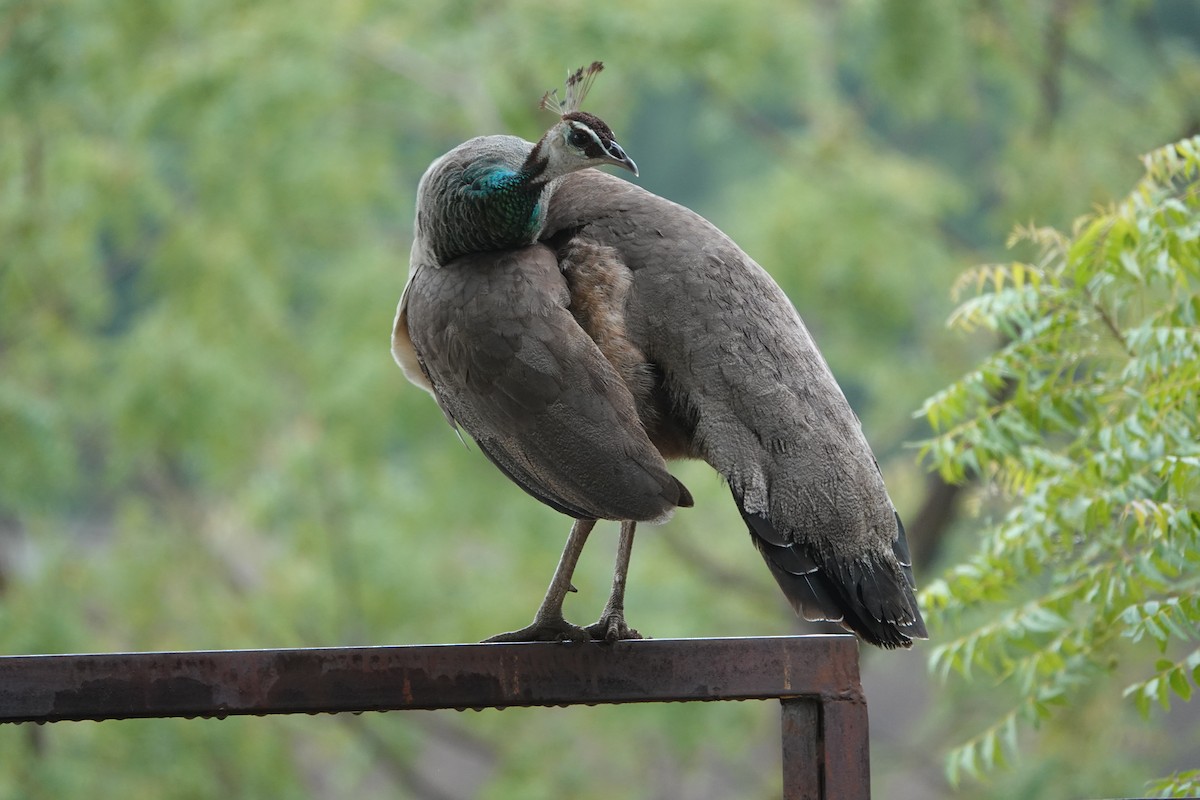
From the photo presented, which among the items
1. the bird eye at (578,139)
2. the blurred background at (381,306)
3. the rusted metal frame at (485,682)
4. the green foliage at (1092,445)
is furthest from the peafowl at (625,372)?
the blurred background at (381,306)

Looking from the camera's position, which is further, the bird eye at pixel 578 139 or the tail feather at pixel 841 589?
the bird eye at pixel 578 139

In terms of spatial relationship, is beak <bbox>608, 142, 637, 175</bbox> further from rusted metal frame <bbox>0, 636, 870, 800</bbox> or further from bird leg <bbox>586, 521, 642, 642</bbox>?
rusted metal frame <bbox>0, 636, 870, 800</bbox>

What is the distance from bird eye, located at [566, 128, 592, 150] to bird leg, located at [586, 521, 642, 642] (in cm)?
74

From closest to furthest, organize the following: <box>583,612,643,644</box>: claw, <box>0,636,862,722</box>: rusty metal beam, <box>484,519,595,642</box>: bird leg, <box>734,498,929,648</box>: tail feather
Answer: <box>0,636,862,722</box>: rusty metal beam → <box>734,498,929,648</box>: tail feather → <box>583,612,643,644</box>: claw → <box>484,519,595,642</box>: bird leg

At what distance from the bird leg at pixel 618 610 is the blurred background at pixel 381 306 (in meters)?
4.32

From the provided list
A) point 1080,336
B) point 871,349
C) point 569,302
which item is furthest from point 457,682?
Result: point 871,349

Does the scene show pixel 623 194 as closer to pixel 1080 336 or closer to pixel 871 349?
pixel 1080 336

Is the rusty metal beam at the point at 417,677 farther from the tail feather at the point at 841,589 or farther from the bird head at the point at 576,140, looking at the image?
the bird head at the point at 576,140

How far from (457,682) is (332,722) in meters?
6.92

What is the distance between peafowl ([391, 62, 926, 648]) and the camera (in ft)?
7.41

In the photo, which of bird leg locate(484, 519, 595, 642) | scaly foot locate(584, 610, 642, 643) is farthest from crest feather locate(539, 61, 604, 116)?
scaly foot locate(584, 610, 642, 643)

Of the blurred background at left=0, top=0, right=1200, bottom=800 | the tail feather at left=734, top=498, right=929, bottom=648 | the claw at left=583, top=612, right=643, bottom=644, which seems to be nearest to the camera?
the tail feather at left=734, top=498, right=929, bottom=648

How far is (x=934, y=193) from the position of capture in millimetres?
8031

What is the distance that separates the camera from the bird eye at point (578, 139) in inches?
95.0
